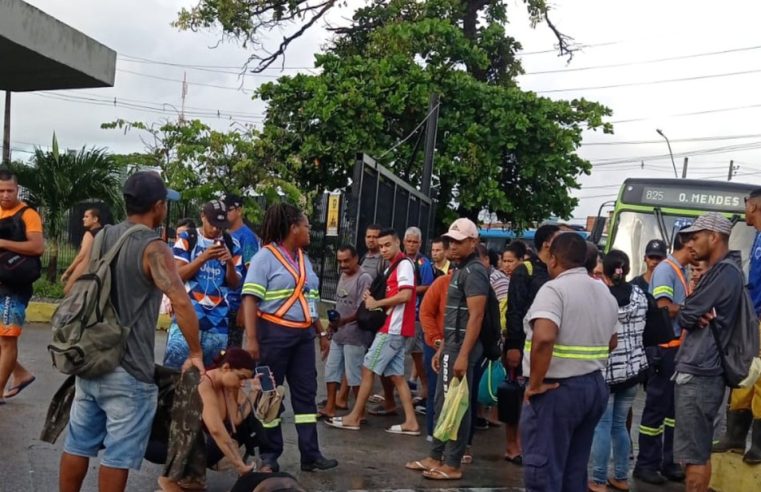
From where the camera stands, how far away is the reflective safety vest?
5754mm

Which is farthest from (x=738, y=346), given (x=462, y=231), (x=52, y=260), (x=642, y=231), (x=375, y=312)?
(x=52, y=260)

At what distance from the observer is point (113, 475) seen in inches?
163

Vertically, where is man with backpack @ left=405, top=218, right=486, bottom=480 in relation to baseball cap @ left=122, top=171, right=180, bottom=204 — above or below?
below

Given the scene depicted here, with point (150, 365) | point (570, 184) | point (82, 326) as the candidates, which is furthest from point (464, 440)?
point (570, 184)

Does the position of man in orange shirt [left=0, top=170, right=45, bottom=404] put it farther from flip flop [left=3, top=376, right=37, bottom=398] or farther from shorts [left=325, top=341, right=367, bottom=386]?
shorts [left=325, top=341, right=367, bottom=386]

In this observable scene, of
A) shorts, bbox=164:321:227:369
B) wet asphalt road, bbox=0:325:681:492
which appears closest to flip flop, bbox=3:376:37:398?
wet asphalt road, bbox=0:325:681:492

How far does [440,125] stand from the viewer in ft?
60.7

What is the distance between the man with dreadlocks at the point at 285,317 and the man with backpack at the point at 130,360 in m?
1.41

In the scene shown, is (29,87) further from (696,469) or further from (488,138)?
(696,469)

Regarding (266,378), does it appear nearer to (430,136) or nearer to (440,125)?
(430,136)

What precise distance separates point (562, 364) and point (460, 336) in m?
1.63

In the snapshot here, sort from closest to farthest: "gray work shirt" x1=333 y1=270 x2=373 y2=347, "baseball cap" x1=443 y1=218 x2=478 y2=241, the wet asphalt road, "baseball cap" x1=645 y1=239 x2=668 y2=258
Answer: the wet asphalt road → "baseball cap" x1=443 y1=218 x2=478 y2=241 → "baseball cap" x1=645 y1=239 x2=668 y2=258 → "gray work shirt" x1=333 y1=270 x2=373 y2=347

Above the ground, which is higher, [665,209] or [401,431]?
[665,209]

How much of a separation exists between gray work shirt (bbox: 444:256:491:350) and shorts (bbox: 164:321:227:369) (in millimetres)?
1646
